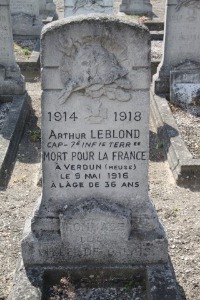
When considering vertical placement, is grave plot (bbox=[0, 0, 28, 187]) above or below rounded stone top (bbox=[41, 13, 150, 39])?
below

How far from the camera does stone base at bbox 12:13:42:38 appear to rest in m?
13.7

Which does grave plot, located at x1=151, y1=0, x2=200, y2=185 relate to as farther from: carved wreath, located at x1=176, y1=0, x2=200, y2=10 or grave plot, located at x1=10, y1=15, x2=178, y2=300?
grave plot, located at x1=10, y1=15, x2=178, y2=300

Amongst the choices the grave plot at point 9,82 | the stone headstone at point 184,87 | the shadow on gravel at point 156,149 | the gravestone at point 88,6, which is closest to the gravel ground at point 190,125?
the stone headstone at point 184,87

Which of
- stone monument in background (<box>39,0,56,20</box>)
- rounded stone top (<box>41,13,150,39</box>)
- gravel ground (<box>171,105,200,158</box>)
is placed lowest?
gravel ground (<box>171,105,200,158</box>)

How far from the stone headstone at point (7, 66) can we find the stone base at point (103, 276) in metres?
5.30

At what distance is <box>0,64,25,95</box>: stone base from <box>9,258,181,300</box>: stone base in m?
5.27

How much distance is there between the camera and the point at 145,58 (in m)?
4.37

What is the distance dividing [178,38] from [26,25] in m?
5.67

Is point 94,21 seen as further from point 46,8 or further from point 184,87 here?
point 46,8

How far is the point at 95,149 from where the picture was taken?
4.79 meters

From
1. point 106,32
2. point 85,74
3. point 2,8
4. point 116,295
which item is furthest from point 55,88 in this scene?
point 2,8

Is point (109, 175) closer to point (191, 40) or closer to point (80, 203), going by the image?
point (80, 203)

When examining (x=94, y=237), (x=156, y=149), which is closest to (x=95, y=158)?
(x=94, y=237)

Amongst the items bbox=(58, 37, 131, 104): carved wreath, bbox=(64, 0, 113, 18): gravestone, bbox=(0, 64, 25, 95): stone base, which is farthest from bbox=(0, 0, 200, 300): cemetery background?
bbox=(64, 0, 113, 18): gravestone
